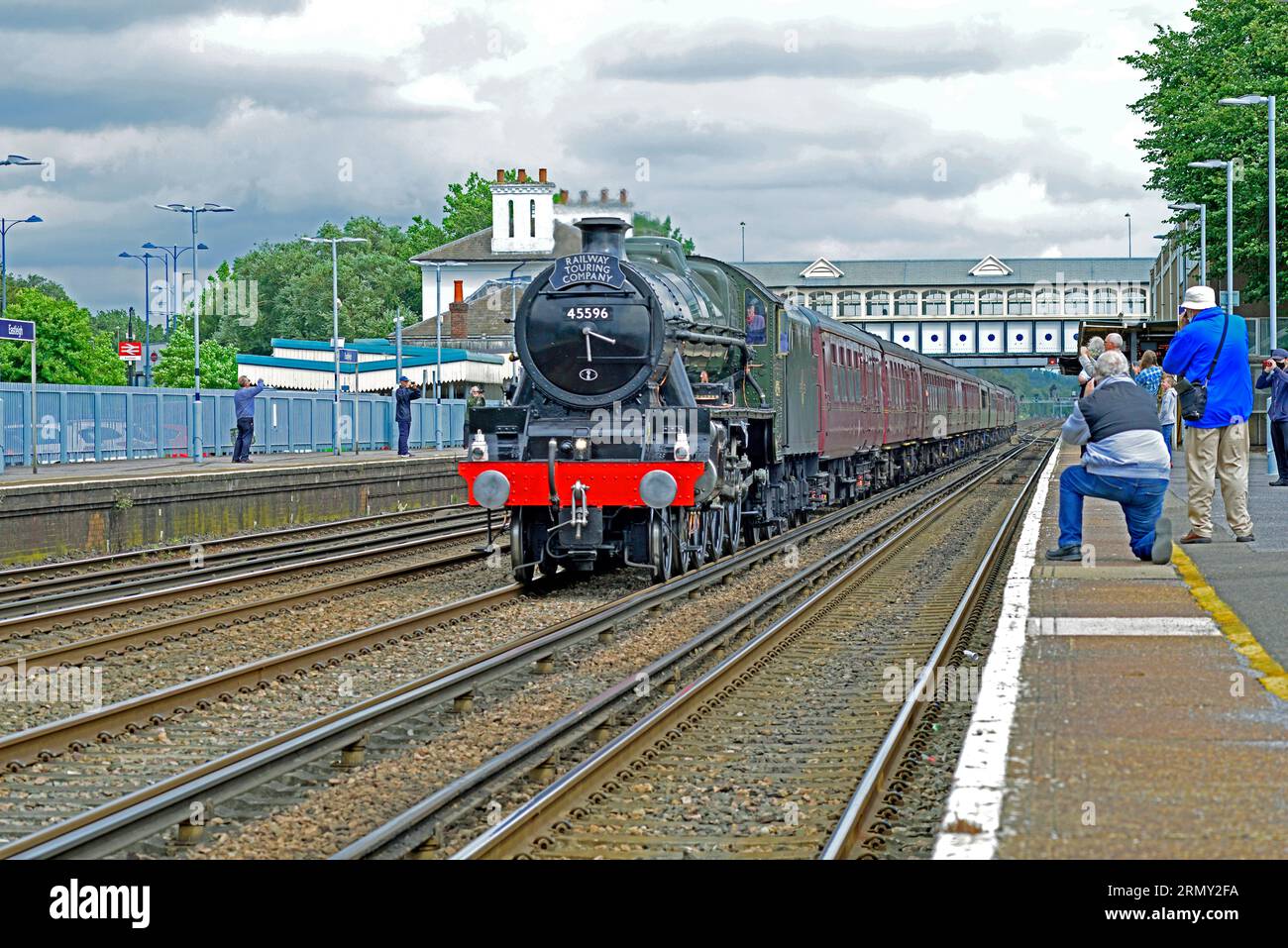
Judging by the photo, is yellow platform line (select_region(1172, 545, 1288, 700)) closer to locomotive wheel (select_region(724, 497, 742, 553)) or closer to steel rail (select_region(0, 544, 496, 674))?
locomotive wheel (select_region(724, 497, 742, 553))

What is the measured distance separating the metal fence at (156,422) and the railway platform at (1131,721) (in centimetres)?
2171

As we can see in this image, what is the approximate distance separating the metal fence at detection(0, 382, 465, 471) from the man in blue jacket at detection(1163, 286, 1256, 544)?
68.7 feet

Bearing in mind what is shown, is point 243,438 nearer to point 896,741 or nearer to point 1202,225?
point 896,741

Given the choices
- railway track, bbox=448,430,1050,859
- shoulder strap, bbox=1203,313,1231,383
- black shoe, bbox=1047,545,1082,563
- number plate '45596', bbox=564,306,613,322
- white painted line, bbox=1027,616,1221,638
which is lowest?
railway track, bbox=448,430,1050,859

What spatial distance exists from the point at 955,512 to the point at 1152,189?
27.6 metres

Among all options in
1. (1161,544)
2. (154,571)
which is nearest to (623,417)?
(1161,544)

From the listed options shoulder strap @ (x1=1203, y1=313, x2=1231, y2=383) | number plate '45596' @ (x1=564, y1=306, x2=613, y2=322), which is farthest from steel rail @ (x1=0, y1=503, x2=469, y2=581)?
shoulder strap @ (x1=1203, y1=313, x2=1231, y2=383)

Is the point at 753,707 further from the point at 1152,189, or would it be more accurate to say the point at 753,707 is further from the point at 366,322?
the point at 366,322

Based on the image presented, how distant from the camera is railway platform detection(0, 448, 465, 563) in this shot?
1930cm

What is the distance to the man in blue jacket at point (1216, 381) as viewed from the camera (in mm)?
12195

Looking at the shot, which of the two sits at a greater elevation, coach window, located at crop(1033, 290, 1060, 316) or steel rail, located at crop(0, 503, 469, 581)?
coach window, located at crop(1033, 290, 1060, 316)

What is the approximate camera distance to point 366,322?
114438 millimetres

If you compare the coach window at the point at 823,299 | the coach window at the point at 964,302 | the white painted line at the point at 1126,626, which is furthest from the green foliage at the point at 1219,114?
the coach window at the point at 823,299
